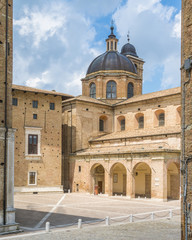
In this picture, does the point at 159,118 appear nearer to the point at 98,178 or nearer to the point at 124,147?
the point at 124,147

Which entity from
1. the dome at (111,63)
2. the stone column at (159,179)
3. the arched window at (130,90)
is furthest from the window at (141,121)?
the stone column at (159,179)

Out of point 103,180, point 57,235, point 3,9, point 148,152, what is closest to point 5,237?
point 57,235

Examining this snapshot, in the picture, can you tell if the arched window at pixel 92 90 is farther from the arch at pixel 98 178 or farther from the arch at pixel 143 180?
the arch at pixel 143 180

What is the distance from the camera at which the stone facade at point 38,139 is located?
3306 centimetres

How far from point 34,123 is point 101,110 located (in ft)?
32.3

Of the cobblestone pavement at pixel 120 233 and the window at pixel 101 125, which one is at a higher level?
the window at pixel 101 125

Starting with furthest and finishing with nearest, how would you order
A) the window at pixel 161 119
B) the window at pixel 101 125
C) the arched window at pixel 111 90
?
the arched window at pixel 111 90 < the window at pixel 101 125 < the window at pixel 161 119

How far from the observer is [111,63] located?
1768 inches

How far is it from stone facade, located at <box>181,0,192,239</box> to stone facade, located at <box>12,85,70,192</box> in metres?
26.5

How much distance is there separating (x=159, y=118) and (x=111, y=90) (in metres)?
9.72

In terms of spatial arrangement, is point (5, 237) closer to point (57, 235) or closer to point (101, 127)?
point (57, 235)

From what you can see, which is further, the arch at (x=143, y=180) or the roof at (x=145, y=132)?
the arch at (x=143, y=180)

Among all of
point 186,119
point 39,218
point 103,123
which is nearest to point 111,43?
point 103,123

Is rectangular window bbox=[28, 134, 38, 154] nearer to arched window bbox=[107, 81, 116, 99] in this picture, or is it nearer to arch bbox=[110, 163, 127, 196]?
arch bbox=[110, 163, 127, 196]
